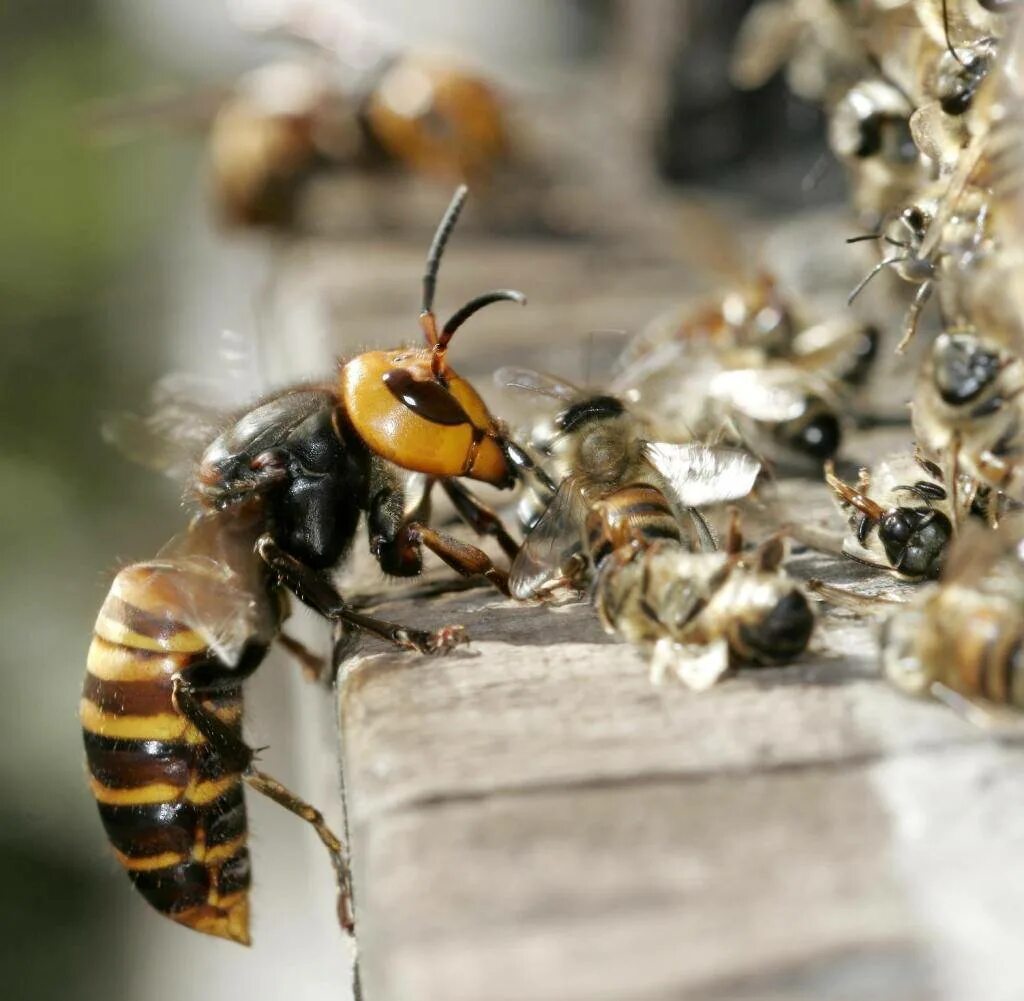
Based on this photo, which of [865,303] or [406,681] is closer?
[406,681]

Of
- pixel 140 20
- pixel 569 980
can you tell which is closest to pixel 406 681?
pixel 569 980

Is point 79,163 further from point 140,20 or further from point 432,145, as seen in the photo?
point 432,145

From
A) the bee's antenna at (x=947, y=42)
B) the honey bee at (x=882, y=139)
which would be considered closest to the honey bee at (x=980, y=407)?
the bee's antenna at (x=947, y=42)

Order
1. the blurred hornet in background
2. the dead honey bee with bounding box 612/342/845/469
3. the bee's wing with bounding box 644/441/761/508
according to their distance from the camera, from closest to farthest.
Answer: the bee's wing with bounding box 644/441/761/508 < the dead honey bee with bounding box 612/342/845/469 < the blurred hornet in background

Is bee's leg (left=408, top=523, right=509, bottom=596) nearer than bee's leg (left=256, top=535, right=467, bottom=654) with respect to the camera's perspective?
No

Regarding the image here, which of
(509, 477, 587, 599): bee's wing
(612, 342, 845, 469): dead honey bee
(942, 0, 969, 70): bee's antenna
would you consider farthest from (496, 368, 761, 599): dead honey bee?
(942, 0, 969, 70): bee's antenna

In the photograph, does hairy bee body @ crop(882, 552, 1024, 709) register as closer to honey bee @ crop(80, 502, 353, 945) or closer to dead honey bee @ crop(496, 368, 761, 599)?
dead honey bee @ crop(496, 368, 761, 599)

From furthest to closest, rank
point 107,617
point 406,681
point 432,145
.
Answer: point 432,145
point 107,617
point 406,681

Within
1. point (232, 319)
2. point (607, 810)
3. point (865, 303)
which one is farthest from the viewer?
point (232, 319)

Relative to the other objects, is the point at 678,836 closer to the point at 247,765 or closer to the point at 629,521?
the point at 629,521
